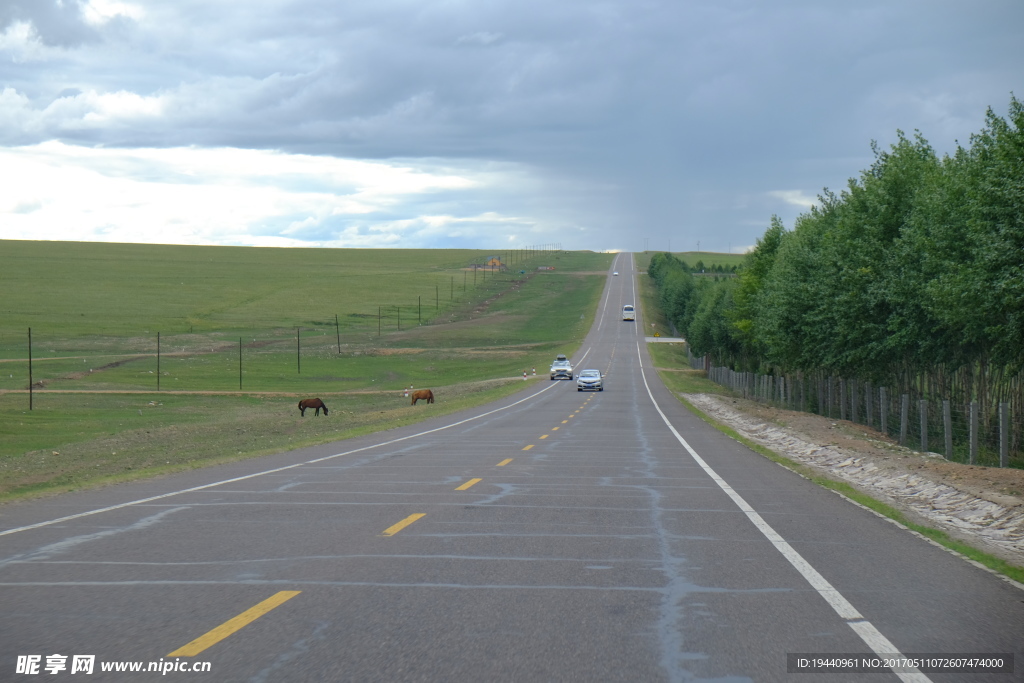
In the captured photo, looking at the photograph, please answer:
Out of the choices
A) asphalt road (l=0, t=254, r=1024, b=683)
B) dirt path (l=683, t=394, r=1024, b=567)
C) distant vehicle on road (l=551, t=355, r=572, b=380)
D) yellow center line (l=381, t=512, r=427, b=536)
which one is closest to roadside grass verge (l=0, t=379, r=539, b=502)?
distant vehicle on road (l=551, t=355, r=572, b=380)

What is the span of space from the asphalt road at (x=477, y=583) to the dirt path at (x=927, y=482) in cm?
100

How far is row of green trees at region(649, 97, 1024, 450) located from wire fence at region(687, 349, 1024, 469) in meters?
0.75

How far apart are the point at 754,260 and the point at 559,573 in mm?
62516

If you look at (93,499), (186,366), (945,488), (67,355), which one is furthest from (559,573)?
(67,355)

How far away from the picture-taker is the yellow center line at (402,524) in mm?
10266

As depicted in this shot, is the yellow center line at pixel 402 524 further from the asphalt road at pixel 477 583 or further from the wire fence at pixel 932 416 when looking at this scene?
the wire fence at pixel 932 416

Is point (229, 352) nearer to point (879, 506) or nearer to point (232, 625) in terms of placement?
point (879, 506)

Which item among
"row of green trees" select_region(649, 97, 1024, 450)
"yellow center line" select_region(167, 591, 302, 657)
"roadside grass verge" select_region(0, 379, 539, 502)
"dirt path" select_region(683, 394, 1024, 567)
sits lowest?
"roadside grass verge" select_region(0, 379, 539, 502)

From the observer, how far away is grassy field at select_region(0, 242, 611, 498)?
3356 centimetres

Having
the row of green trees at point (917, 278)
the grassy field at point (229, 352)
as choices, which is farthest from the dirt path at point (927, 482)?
the grassy field at point (229, 352)

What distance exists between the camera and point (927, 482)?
15.8 metres

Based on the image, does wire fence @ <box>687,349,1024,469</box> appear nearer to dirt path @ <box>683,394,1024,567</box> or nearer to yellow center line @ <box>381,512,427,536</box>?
dirt path @ <box>683,394,1024,567</box>

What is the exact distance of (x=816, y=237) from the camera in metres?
48.4

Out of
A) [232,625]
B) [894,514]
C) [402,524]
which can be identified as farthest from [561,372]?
[232,625]
